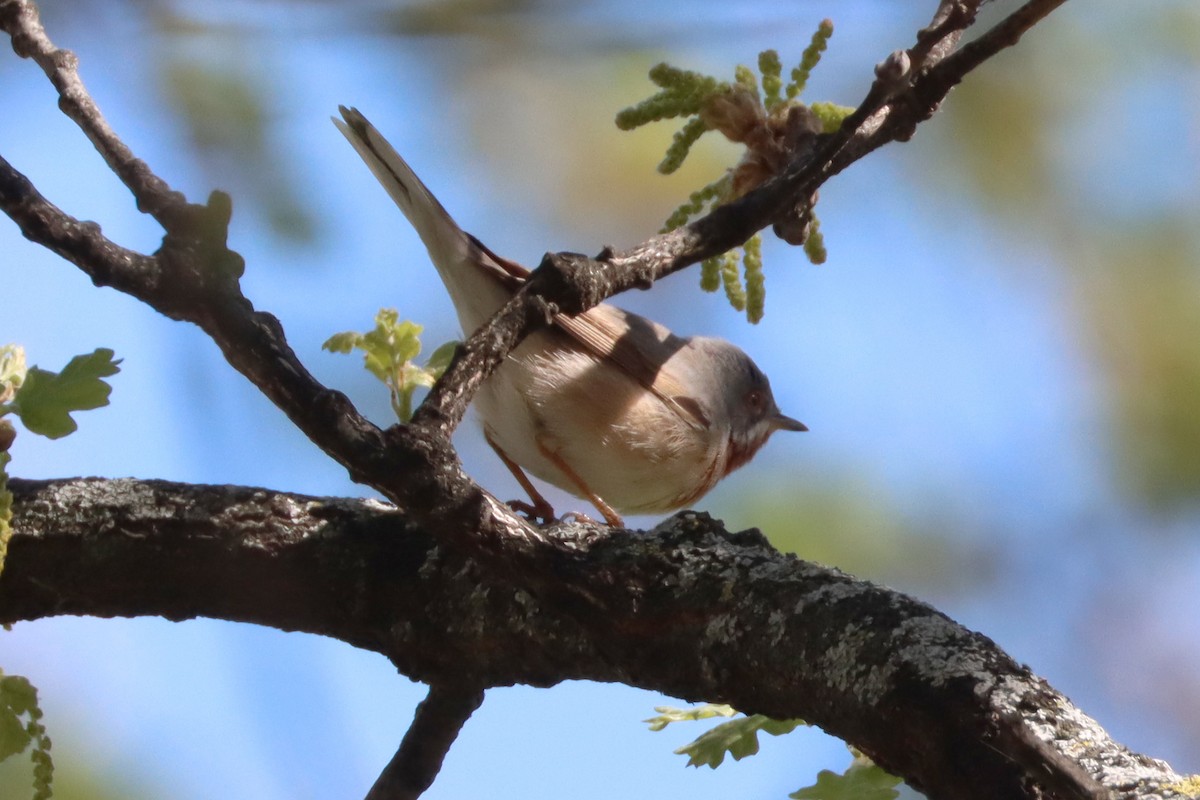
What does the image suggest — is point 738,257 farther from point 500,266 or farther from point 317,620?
point 500,266

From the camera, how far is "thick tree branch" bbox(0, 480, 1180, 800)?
1714 mm

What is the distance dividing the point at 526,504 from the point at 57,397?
2.06 metres

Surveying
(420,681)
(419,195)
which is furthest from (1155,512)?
(420,681)

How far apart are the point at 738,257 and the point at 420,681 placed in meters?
1.26

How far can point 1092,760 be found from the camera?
1.60 m

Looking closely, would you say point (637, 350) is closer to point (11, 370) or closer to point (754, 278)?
point (754, 278)

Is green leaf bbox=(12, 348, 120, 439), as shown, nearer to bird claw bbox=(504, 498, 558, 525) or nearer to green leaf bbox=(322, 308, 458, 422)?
green leaf bbox=(322, 308, 458, 422)

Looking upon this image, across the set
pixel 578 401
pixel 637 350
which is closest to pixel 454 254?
pixel 578 401

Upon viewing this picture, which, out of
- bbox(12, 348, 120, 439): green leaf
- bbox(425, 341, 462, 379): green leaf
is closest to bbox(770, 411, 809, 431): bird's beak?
bbox(425, 341, 462, 379): green leaf

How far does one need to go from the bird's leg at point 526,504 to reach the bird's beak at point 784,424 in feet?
5.23

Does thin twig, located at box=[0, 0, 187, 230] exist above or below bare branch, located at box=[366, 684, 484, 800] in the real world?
above

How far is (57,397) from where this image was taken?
2.38 m

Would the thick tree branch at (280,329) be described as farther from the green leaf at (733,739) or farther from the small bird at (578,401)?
the small bird at (578,401)

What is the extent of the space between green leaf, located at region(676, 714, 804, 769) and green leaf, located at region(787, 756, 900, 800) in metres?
0.12
